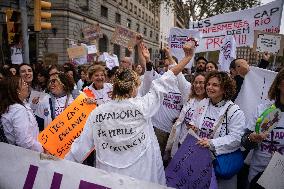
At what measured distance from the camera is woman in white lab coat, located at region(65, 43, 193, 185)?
9.67 ft

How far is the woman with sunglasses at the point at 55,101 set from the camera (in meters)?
4.32

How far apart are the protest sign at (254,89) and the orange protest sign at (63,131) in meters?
1.96

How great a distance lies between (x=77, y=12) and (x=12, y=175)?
83.1ft

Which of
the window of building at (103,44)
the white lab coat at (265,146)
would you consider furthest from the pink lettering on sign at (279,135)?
the window of building at (103,44)

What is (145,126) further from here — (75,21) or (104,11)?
(104,11)

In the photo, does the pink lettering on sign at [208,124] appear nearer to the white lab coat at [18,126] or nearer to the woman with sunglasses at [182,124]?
the woman with sunglasses at [182,124]

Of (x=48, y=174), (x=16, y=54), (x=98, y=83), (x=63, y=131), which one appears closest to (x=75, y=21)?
(x=16, y=54)

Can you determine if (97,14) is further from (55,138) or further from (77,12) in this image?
(55,138)

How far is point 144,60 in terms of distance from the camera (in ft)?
13.8

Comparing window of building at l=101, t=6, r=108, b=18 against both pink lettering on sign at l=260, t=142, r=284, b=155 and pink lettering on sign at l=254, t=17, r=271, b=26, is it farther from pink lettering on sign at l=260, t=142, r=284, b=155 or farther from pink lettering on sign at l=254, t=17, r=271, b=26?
pink lettering on sign at l=260, t=142, r=284, b=155

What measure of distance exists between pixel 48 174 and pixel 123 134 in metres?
0.71

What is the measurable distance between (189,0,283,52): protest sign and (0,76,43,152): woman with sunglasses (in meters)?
4.85

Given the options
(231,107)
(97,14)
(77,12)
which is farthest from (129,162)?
(97,14)

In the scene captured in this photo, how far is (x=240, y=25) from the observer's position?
269 inches
